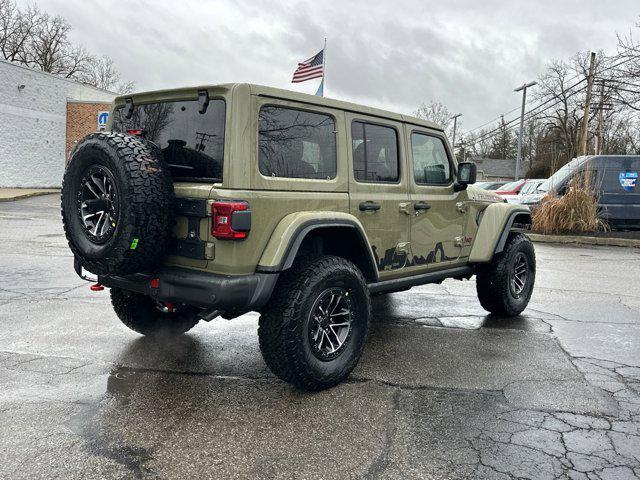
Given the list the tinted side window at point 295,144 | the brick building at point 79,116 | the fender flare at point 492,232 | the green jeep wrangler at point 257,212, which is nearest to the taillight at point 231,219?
the green jeep wrangler at point 257,212

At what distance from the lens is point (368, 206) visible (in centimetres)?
409

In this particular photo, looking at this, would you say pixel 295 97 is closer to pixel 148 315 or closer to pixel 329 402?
pixel 329 402

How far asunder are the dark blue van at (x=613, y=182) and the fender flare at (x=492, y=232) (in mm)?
10224

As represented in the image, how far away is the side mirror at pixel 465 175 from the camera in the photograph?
503 centimetres

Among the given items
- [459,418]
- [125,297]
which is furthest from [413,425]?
[125,297]

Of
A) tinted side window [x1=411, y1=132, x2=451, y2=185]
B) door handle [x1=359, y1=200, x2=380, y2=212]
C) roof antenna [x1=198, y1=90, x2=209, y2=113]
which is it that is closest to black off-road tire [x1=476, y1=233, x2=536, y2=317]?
tinted side window [x1=411, y1=132, x2=451, y2=185]

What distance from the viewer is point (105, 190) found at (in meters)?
Result: 3.37

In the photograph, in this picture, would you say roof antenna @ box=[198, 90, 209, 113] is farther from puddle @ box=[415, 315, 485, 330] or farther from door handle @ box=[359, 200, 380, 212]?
puddle @ box=[415, 315, 485, 330]

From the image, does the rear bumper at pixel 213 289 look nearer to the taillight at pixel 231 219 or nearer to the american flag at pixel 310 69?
the taillight at pixel 231 219

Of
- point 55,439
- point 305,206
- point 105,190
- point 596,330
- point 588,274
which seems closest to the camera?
point 55,439

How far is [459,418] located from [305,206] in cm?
162

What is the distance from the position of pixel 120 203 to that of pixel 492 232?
3.59 metres

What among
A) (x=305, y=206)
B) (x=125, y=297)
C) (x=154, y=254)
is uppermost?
(x=305, y=206)

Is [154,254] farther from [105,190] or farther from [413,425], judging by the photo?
[413,425]
